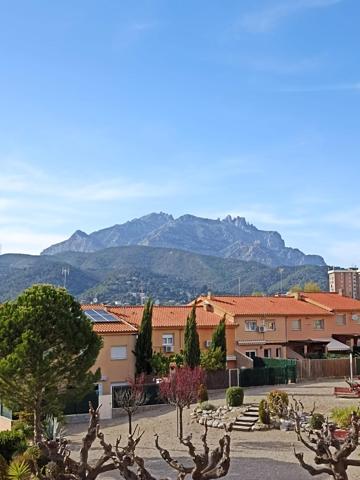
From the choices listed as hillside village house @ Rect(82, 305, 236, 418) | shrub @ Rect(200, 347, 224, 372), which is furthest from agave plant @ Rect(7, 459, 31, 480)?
shrub @ Rect(200, 347, 224, 372)

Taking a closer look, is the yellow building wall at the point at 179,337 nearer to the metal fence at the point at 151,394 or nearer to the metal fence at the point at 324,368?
the metal fence at the point at 324,368

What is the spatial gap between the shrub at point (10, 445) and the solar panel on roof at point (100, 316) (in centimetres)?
2404

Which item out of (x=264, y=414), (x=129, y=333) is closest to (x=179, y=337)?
(x=129, y=333)

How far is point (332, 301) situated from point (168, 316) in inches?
751

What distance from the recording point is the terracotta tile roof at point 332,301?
62750 mm

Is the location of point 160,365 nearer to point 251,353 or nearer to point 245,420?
point 251,353

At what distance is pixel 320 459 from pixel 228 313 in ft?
142

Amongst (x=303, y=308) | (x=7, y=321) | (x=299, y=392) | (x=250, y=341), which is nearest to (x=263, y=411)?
(x=299, y=392)

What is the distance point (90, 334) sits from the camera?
81.8 ft

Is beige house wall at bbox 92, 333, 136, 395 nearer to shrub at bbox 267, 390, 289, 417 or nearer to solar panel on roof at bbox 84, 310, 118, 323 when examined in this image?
solar panel on roof at bbox 84, 310, 118, 323

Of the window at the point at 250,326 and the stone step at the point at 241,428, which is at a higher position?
the window at the point at 250,326

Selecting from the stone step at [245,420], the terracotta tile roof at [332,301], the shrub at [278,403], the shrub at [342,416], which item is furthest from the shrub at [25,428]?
the terracotta tile roof at [332,301]

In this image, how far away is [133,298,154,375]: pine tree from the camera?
45.8 meters

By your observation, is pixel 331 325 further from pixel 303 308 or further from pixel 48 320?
pixel 48 320
